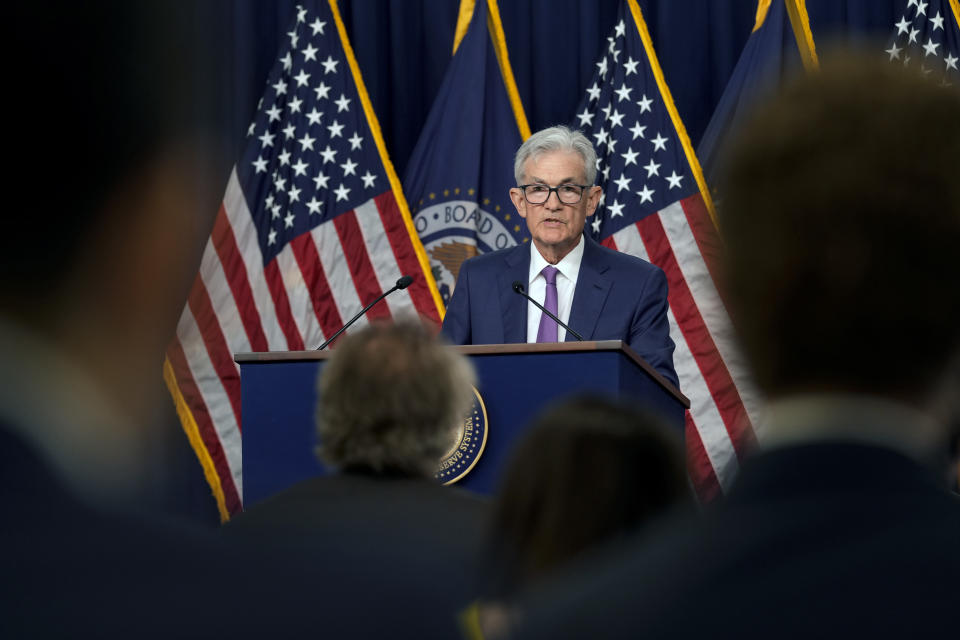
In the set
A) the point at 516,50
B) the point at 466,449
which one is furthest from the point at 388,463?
the point at 516,50

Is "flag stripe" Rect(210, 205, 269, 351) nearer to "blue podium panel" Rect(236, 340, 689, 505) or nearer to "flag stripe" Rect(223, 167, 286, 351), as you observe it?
"flag stripe" Rect(223, 167, 286, 351)

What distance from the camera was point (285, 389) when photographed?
321cm

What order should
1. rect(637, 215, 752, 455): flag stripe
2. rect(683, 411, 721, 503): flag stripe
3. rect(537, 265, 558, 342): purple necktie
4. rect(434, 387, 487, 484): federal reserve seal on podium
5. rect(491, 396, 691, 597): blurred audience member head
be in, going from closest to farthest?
rect(491, 396, 691, 597): blurred audience member head
rect(434, 387, 487, 484): federal reserve seal on podium
rect(537, 265, 558, 342): purple necktie
rect(683, 411, 721, 503): flag stripe
rect(637, 215, 752, 455): flag stripe

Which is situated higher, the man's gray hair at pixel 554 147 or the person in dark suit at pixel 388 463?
the man's gray hair at pixel 554 147

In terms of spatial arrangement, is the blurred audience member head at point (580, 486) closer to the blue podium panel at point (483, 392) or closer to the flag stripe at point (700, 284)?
the blue podium panel at point (483, 392)

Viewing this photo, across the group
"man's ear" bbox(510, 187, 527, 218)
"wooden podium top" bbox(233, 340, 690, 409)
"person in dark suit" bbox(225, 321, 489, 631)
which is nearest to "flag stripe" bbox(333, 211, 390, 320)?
"man's ear" bbox(510, 187, 527, 218)

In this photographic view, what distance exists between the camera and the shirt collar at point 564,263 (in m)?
4.36

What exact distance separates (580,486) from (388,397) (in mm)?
628

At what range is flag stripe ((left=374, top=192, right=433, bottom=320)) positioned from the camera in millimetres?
5695

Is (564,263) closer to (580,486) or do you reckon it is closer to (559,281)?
(559,281)

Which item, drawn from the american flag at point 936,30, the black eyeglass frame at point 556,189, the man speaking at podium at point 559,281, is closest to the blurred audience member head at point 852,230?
the man speaking at podium at point 559,281

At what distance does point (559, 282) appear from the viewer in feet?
14.4

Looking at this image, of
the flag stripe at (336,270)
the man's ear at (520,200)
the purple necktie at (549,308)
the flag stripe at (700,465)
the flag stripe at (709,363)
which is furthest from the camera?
the flag stripe at (336,270)

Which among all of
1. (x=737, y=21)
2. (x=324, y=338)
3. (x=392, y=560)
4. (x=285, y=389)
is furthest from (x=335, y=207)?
(x=392, y=560)
